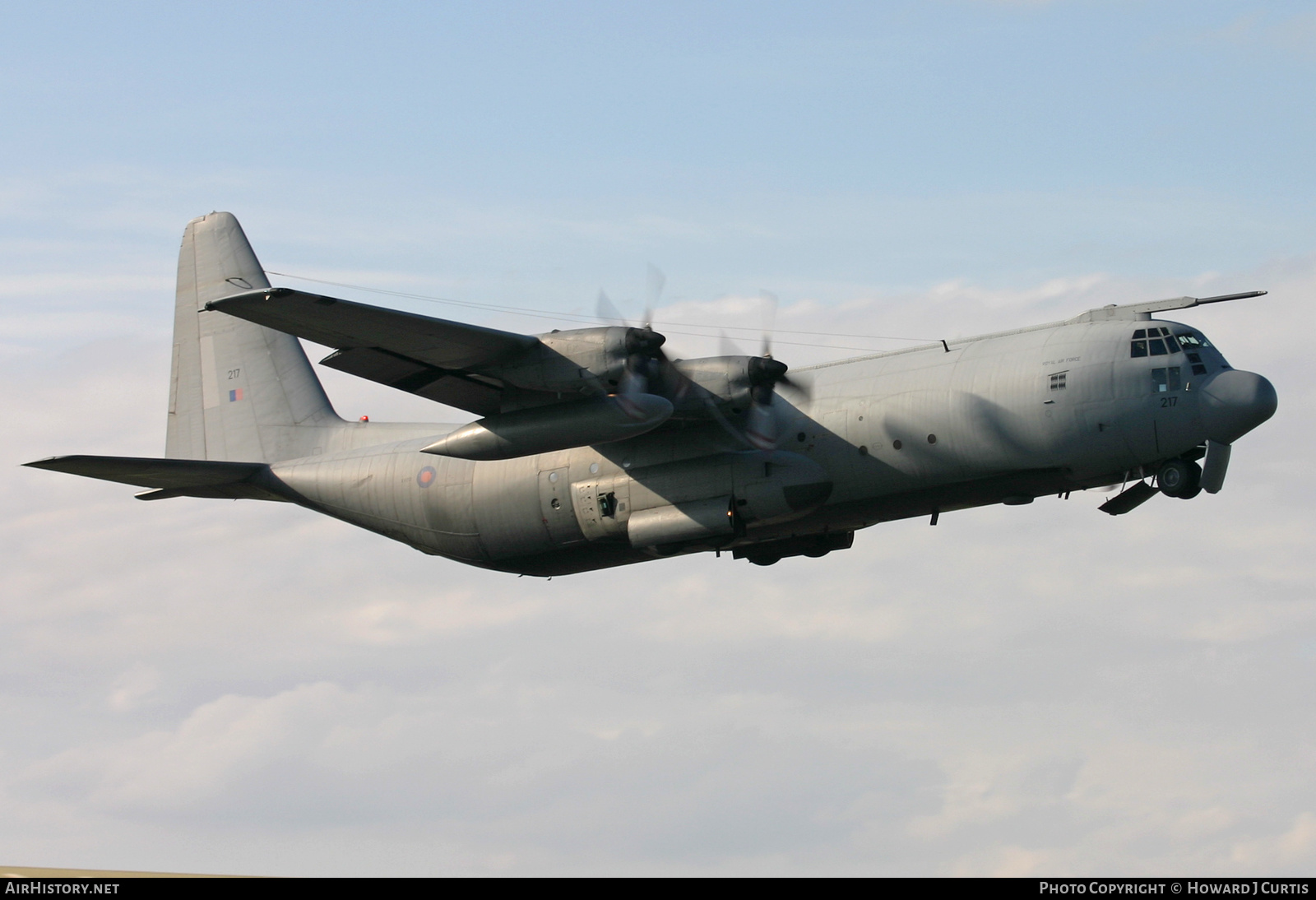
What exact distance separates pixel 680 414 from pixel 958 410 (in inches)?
181

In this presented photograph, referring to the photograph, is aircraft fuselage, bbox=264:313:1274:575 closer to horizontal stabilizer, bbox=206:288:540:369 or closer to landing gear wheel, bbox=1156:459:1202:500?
landing gear wheel, bbox=1156:459:1202:500

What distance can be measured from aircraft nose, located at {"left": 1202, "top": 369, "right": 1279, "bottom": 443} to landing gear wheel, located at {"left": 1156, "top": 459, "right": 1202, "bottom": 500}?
23.7 inches

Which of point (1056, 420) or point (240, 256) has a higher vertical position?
point (240, 256)

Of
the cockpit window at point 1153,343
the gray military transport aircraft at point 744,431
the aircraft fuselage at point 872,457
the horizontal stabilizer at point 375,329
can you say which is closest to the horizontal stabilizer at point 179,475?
the gray military transport aircraft at point 744,431

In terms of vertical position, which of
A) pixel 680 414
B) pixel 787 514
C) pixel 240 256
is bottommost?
pixel 787 514

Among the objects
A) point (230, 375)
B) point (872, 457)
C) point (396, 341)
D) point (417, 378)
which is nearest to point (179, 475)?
point (230, 375)

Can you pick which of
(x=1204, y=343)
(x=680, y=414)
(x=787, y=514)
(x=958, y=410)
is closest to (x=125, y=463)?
(x=680, y=414)

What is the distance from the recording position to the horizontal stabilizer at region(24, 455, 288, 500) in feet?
85.5

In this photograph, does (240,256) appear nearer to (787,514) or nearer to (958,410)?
(787,514)

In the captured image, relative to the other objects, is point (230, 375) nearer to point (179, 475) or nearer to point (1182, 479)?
point (179, 475)

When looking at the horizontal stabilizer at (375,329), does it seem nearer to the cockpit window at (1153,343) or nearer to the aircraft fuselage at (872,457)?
the aircraft fuselage at (872,457)
